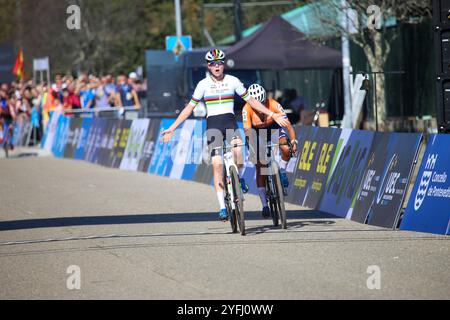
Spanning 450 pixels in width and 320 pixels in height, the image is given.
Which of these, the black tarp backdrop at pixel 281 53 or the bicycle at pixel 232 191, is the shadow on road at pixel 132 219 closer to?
the bicycle at pixel 232 191

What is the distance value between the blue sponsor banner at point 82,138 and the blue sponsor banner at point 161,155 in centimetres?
541

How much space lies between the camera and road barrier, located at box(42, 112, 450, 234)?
12258 millimetres

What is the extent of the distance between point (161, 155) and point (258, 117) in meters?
9.67

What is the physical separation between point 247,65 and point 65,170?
5.79m

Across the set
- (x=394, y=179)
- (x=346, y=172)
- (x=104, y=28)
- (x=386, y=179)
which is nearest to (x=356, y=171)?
(x=346, y=172)

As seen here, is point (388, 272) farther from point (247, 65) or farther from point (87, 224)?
point (247, 65)

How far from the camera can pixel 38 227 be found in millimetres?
13852

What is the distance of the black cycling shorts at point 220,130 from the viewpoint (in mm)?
12578

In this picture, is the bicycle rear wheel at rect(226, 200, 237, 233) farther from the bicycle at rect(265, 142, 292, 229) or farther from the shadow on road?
the shadow on road

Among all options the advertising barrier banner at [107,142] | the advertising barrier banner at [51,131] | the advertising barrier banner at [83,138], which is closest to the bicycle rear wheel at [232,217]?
the advertising barrier banner at [107,142]

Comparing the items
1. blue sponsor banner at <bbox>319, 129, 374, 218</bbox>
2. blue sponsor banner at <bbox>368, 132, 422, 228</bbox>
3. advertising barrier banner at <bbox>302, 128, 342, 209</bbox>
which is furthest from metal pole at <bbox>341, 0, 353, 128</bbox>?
blue sponsor banner at <bbox>368, 132, 422, 228</bbox>

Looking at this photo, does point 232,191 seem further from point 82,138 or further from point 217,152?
point 82,138

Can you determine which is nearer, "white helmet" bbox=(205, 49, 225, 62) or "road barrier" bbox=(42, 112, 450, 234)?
"road barrier" bbox=(42, 112, 450, 234)

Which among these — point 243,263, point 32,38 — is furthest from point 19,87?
point 243,263
